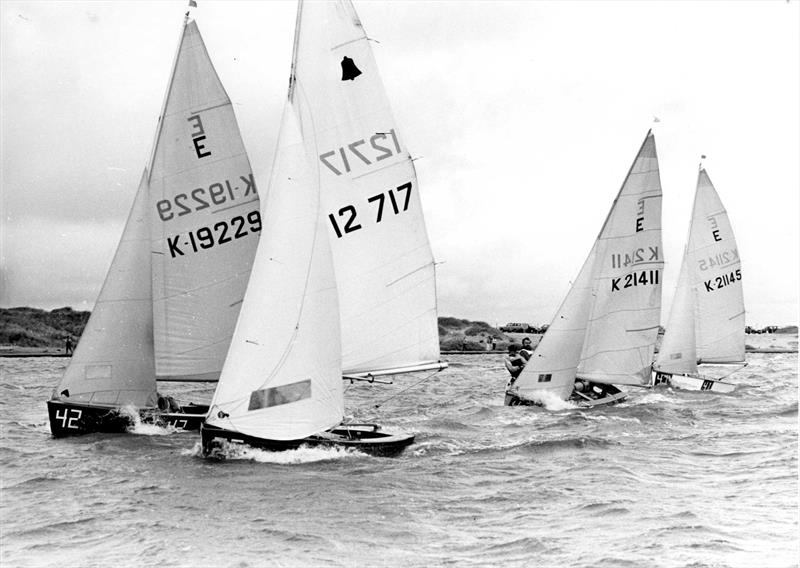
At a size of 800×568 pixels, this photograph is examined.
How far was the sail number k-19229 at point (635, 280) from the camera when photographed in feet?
84.6

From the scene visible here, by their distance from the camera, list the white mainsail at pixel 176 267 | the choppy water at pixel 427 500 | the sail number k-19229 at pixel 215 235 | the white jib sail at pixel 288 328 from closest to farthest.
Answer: the choppy water at pixel 427 500 < the white jib sail at pixel 288 328 < the white mainsail at pixel 176 267 < the sail number k-19229 at pixel 215 235

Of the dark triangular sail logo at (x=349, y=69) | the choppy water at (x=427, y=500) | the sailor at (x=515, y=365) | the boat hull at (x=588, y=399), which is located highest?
the dark triangular sail logo at (x=349, y=69)

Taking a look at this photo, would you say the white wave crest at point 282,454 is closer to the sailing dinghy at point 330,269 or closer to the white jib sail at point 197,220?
the sailing dinghy at point 330,269

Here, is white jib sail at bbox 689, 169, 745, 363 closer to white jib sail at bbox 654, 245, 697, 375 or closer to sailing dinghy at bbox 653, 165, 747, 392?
sailing dinghy at bbox 653, 165, 747, 392

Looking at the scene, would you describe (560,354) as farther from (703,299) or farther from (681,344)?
(703,299)

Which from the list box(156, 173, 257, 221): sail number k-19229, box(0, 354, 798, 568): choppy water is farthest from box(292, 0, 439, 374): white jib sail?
box(156, 173, 257, 221): sail number k-19229

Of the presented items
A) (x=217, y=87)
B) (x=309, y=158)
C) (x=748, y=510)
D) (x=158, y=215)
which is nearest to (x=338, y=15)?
(x=309, y=158)

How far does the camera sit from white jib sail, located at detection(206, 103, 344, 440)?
602 inches

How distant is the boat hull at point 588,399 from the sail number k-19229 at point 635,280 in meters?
3.08

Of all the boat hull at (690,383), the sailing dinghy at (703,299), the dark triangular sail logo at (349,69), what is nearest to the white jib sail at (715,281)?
the sailing dinghy at (703,299)

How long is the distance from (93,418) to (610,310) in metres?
14.4

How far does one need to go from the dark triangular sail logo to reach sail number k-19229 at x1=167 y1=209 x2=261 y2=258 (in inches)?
176

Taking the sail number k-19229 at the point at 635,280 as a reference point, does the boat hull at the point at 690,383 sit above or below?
below

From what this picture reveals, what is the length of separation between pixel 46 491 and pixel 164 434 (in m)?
4.33
